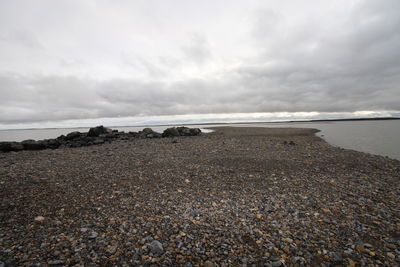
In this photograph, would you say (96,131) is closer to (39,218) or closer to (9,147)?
(9,147)

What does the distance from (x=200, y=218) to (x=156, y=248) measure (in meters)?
1.75

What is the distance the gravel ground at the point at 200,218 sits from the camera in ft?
13.4

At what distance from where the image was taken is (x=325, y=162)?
41.1 feet

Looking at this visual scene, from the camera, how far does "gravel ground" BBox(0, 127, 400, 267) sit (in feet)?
13.4

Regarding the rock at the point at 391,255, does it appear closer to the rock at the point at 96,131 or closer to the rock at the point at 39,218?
the rock at the point at 39,218

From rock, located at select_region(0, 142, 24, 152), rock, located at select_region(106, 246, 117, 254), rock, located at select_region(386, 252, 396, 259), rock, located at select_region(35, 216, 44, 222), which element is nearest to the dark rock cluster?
rock, located at select_region(0, 142, 24, 152)

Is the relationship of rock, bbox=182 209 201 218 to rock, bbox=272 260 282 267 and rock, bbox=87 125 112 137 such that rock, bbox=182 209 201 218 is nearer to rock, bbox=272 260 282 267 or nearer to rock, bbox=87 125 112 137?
rock, bbox=272 260 282 267

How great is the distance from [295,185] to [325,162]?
6024 mm

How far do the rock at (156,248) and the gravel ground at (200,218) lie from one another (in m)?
0.02

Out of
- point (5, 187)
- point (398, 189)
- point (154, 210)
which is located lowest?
point (398, 189)

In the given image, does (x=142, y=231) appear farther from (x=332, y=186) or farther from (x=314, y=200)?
(x=332, y=186)

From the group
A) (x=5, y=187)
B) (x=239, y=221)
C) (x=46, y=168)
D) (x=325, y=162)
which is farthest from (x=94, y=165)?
(x=325, y=162)

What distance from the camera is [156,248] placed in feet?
14.0

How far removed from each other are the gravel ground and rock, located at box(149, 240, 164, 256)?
25mm
